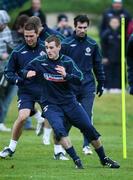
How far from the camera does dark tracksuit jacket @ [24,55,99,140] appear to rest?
16.1 meters

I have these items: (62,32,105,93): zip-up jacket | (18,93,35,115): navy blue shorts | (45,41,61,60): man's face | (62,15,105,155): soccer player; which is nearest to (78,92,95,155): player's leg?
(62,15,105,155): soccer player

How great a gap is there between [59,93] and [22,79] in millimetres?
1138

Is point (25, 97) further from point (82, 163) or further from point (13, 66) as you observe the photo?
point (82, 163)

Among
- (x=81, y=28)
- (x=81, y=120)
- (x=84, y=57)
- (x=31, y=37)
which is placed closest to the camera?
(x=81, y=120)

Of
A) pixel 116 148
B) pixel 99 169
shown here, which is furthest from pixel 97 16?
pixel 99 169

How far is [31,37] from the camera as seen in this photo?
17.3 m

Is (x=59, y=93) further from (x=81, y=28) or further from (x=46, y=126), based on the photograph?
(x=46, y=126)

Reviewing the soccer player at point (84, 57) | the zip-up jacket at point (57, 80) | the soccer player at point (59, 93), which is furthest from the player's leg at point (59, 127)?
the soccer player at point (84, 57)

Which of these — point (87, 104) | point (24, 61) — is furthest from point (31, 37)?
point (87, 104)

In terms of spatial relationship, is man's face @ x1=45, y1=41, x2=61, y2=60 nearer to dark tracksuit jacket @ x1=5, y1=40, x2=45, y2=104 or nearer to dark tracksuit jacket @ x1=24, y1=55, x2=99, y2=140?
dark tracksuit jacket @ x1=24, y1=55, x2=99, y2=140

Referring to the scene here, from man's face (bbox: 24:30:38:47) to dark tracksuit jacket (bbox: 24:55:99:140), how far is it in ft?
3.60

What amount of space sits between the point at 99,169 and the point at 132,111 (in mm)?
10414

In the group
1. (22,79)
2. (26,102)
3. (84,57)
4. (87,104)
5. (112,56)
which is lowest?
(112,56)

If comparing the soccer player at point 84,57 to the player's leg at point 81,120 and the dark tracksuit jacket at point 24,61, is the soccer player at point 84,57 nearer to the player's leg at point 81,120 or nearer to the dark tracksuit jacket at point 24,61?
the dark tracksuit jacket at point 24,61
